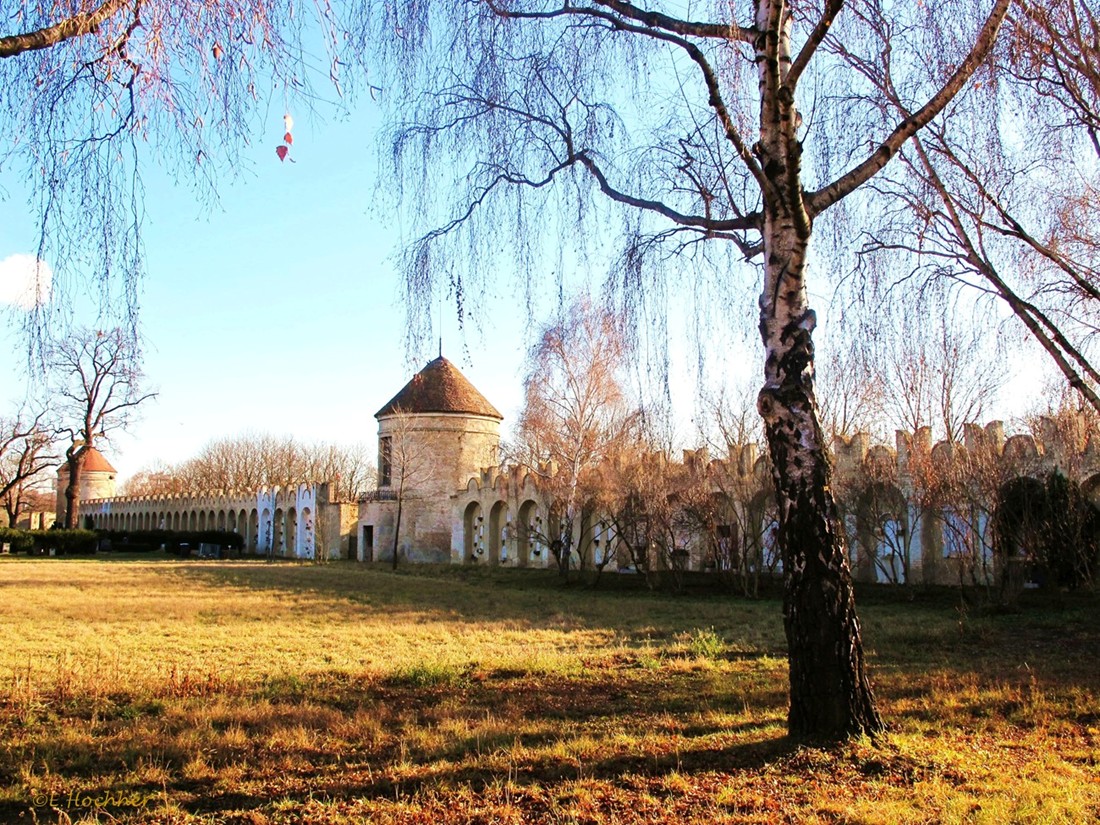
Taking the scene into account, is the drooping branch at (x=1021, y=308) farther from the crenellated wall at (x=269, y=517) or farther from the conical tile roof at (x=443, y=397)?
the crenellated wall at (x=269, y=517)

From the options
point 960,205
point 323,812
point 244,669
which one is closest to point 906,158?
point 960,205

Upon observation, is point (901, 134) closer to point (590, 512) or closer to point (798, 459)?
point (798, 459)

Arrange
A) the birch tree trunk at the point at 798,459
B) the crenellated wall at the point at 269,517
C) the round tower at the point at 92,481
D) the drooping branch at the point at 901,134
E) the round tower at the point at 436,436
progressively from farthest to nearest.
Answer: the round tower at the point at 92,481 → the crenellated wall at the point at 269,517 → the round tower at the point at 436,436 → the drooping branch at the point at 901,134 → the birch tree trunk at the point at 798,459

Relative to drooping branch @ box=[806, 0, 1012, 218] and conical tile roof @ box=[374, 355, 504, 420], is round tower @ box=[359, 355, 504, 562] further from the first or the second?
drooping branch @ box=[806, 0, 1012, 218]

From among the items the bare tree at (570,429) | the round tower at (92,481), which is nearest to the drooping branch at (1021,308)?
the bare tree at (570,429)

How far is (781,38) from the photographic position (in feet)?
20.7

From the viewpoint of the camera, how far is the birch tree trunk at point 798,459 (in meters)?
5.75

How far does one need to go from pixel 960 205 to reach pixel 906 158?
789 mm

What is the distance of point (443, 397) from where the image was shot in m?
42.9

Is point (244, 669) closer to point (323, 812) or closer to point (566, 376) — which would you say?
point (323, 812)

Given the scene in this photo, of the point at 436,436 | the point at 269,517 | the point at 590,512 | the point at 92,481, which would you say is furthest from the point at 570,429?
the point at 92,481

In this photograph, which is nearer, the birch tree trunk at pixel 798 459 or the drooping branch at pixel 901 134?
the birch tree trunk at pixel 798 459

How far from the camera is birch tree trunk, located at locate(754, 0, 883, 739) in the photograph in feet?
18.9

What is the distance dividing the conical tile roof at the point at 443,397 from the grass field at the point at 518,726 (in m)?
27.8
